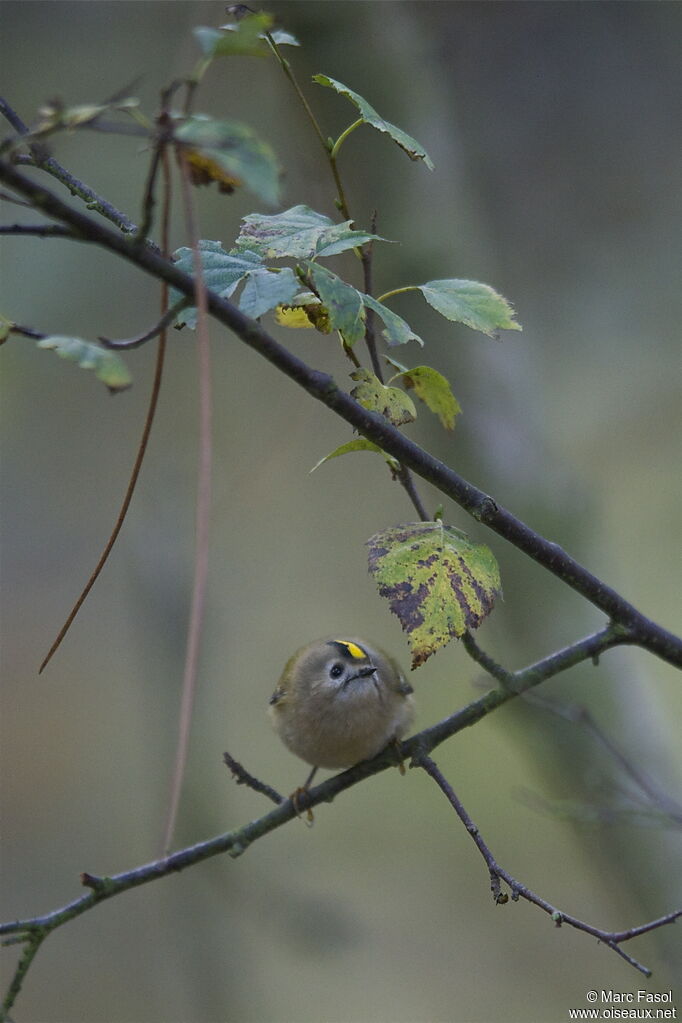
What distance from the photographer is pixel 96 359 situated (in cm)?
73

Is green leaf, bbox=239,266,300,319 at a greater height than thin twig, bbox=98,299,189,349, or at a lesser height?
greater

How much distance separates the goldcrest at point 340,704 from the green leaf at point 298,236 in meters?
1.17

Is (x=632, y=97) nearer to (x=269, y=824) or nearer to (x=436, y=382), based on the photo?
(x=436, y=382)

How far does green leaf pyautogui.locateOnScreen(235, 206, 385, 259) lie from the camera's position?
0.99 meters

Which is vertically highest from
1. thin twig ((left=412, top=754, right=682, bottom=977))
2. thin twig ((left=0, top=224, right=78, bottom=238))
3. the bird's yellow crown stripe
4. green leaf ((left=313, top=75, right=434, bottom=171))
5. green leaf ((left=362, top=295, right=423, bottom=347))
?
green leaf ((left=313, top=75, right=434, bottom=171))

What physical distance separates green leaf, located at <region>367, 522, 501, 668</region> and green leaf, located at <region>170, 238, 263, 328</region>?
299mm

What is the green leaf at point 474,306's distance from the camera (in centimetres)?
105

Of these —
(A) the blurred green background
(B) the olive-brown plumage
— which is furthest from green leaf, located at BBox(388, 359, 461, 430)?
(A) the blurred green background

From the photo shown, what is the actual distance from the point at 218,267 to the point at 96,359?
0.29 metres

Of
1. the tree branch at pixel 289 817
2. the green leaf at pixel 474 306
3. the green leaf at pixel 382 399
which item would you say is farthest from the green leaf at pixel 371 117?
the tree branch at pixel 289 817

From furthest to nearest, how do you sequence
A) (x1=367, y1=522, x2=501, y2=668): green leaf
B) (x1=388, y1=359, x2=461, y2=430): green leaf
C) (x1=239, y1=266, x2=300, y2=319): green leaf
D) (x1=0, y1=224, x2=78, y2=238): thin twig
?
(x1=388, y1=359, x2=461, y2=430): green leaf < (x1=367, y1=522, x2=501, y2=668): green leaf < (x1=239, y1=266, x2=300, y2=319): green leaf < (x1=0, y1=224, x2=78, y2=238): thin twig

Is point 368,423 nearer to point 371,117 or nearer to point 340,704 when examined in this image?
point 371,117

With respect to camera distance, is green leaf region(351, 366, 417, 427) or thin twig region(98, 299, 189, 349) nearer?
thin twig region(98, 299, 189, 349)

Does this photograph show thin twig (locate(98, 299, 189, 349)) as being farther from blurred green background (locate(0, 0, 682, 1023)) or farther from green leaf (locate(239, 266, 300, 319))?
blurred green background (locate(0, 0, 682, 1023))
